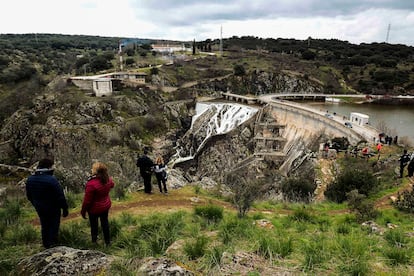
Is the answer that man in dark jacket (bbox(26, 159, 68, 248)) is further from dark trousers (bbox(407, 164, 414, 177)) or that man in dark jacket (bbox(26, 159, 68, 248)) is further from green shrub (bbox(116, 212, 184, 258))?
dark trousers (bbox(407, 164, 414, 177))

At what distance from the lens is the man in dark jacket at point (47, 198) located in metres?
4.22

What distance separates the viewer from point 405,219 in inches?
301

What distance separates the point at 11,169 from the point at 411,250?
111 feet

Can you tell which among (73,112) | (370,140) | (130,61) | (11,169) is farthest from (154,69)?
(370,140)

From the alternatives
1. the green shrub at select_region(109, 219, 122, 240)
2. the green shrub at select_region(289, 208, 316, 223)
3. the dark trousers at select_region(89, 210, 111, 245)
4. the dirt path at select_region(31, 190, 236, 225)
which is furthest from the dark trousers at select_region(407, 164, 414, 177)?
the dark trousers at select_region(89, 210, 111, 245)

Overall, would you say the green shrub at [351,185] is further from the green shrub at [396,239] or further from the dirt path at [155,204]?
the green shrub at [396,239]

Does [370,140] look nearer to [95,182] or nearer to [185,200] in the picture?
[185,200]

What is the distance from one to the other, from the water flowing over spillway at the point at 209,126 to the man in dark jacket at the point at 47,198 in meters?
32.0

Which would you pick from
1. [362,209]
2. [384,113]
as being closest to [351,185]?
[362,209]

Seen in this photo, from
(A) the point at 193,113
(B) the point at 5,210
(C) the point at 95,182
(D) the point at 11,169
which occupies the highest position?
(C) the point at 95,182

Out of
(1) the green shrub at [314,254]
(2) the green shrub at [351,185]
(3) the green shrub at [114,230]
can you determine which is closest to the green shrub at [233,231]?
(1) the green shrub at [314,254]

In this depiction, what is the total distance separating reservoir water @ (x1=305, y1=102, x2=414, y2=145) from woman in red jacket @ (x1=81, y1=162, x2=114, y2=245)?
34169 millimetres

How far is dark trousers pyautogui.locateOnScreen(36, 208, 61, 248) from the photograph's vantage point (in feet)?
14.2

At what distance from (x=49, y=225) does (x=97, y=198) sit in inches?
29.1
